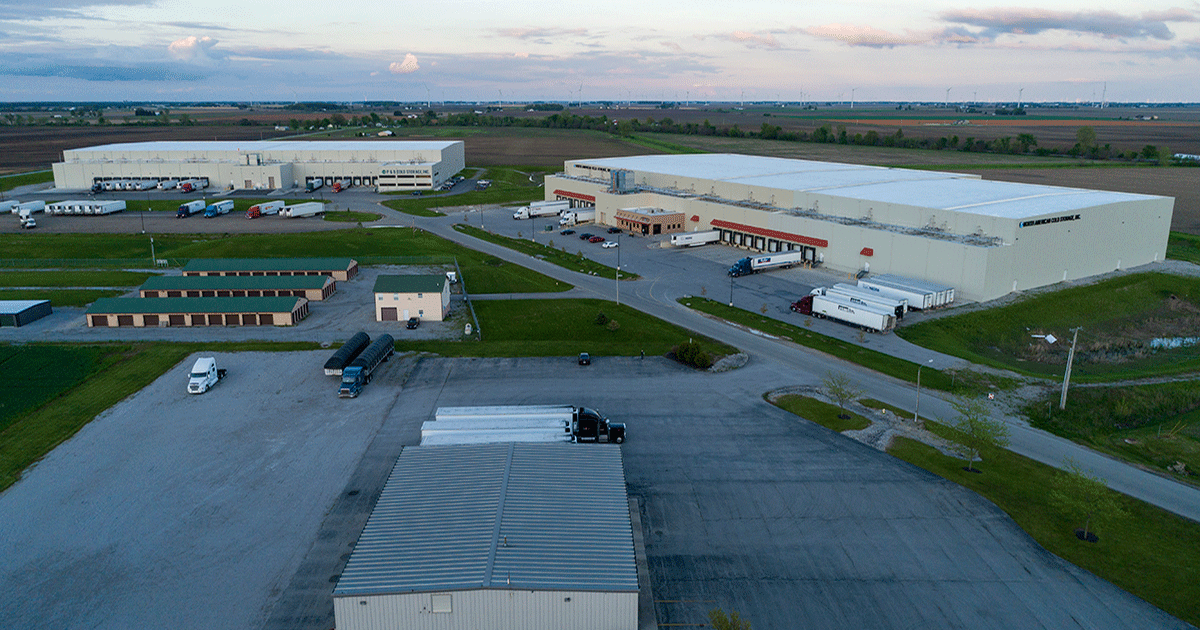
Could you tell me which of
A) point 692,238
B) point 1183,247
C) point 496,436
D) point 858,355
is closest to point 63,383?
point 496,436

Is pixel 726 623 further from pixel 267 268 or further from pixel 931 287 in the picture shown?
pixel 267 268

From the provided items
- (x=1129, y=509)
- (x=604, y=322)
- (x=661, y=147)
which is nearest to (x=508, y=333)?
(x=604, y=322)

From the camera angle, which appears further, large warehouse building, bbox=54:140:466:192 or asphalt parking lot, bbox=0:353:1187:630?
large warehouse building, bbox=54:140:466:192

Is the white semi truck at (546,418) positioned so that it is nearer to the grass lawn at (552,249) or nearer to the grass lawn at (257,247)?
the grass lawn at (552,249)

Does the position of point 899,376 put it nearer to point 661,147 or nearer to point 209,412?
point 209,412

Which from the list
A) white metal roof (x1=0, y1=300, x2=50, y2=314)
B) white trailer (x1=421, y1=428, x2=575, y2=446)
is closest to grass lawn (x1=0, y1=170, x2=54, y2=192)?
white metal roof (x1=0, y1=300, x2=50, y2=314)

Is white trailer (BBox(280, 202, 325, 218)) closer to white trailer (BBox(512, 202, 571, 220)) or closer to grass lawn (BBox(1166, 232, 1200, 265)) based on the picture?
white trailer (BBox(512, 202, 571, 220))

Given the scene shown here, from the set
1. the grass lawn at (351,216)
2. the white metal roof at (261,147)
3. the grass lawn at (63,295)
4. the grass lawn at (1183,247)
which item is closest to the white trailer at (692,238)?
the grass lawn at (351,216)

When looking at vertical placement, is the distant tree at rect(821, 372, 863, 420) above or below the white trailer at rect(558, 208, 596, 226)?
below
